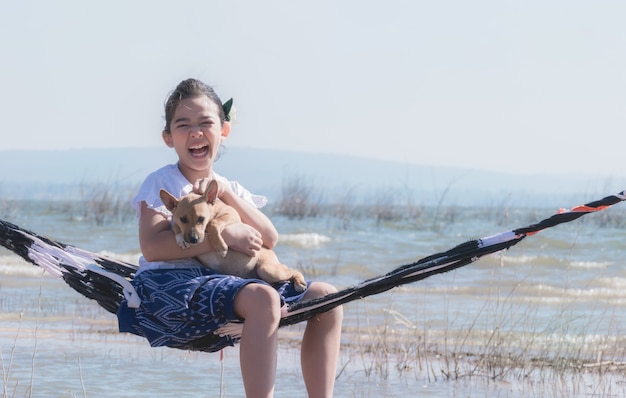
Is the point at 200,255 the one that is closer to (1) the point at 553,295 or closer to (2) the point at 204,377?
(2) the point at 204,377

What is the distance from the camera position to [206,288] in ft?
11.4

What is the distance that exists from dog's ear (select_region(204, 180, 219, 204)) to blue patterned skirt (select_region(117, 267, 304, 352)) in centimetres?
26

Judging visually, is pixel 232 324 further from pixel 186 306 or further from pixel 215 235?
pixel 215 235

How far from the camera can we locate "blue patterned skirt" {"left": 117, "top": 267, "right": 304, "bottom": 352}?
3.45m

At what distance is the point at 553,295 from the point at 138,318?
7.01 metres

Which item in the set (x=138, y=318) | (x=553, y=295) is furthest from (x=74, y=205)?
(x=138, y=318)

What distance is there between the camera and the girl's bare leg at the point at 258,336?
3.38 metres

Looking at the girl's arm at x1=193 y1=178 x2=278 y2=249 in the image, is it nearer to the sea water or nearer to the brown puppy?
the brown puppy

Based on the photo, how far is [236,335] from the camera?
11.8 ft

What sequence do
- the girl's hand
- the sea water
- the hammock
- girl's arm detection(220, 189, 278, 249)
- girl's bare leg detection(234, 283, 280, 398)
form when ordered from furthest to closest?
1. the sea water
2. girl's arm detection(220, 189, 278, 249)
3. the girl's hand
4. the hammock
5. girl's bare leg detection(234, 283, 280, 398)

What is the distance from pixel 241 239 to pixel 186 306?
12.9 inches

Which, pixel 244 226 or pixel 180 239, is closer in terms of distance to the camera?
pixel 180 239

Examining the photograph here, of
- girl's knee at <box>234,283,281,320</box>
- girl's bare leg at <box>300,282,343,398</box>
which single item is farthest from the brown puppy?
girl's knee at <box>234,283,281,320</box>

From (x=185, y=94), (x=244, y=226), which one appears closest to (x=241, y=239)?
(x=244, y=226)
